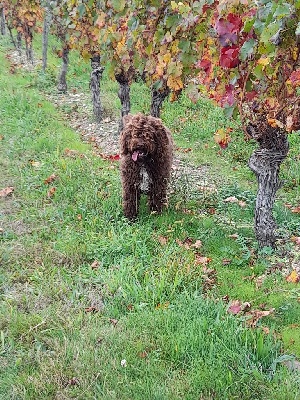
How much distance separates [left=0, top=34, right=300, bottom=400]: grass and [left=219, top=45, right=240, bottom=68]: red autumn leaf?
6.65 feet

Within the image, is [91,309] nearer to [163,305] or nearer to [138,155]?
[163,305]

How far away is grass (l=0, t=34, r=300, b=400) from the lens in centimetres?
340

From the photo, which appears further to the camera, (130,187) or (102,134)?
(102,134)

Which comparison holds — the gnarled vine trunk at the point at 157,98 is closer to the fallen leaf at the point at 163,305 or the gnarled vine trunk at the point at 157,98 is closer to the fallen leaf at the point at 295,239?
the fallen leaf at the point at 295,239

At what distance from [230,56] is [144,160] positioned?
100 inches

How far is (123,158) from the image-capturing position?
5840 mm

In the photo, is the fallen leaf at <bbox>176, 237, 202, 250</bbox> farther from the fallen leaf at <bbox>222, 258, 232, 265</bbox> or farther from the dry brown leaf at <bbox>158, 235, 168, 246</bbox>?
the fallen leaf at <bbox>222, 258, 232, 265</bbox>

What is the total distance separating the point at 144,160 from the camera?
19.0ft

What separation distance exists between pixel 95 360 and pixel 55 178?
13.2 ft

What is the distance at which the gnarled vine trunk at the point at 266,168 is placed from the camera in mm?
4801

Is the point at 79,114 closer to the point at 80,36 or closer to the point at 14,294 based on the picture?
the point at 80,36

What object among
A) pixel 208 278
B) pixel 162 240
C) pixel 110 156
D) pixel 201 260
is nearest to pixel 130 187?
pixel 162 240

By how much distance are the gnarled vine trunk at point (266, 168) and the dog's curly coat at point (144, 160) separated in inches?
49.1

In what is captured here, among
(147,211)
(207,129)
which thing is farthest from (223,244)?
(207,129)
